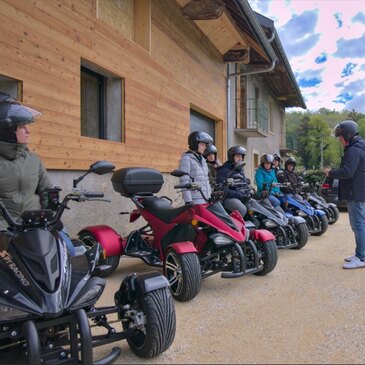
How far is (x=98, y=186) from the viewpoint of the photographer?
6.37 meters

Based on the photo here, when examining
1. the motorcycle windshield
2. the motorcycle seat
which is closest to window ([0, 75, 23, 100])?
the motorcycle seat

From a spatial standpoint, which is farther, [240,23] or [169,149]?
[240,23]

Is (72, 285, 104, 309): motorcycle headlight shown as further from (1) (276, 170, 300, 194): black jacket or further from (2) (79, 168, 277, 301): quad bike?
(1) (276, 170, 300, 194): black jacket

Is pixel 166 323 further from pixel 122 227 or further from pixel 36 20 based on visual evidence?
pixel 122 227

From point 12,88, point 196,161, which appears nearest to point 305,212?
point 196,161

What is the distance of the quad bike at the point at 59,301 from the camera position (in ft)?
7.06

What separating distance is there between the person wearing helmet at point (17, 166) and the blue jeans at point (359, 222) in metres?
3.83

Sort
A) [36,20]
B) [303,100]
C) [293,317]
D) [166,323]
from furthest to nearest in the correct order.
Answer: [303,100] → [36,20] → [293,317] → [166,323]

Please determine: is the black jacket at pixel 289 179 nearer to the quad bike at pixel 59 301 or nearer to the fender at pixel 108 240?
the fender at pixel 108 240

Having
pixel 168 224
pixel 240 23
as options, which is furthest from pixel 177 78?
pixel 168 224

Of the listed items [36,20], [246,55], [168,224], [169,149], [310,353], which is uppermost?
[246,55]

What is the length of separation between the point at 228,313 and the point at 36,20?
3925 mm

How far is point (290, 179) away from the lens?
836 centimetres

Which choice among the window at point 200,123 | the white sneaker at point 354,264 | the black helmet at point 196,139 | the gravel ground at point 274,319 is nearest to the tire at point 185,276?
the gravel ground at point 274,319
